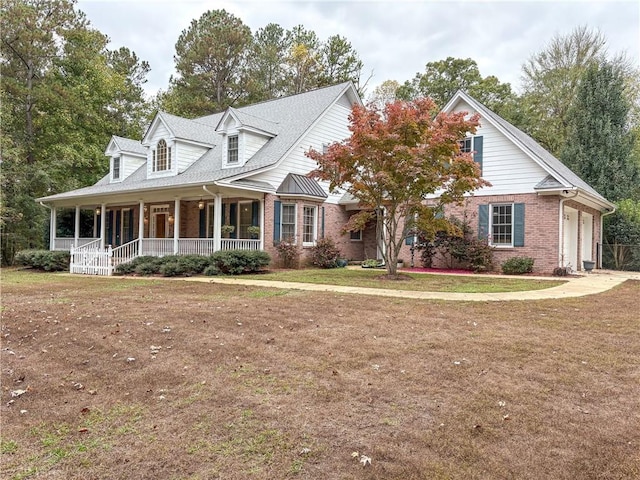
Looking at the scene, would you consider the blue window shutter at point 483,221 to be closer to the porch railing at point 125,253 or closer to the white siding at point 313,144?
the white siding at point 313,144

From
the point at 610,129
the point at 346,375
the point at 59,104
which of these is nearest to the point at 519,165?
the point at 610,129

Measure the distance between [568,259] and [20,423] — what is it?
58.7 ft

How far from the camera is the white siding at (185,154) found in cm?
1995

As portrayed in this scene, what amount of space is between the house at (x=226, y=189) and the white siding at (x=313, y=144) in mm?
42

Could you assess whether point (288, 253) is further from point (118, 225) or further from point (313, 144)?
point (118, 225)

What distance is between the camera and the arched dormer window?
2025cm

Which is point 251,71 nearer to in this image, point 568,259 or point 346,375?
point 568,259

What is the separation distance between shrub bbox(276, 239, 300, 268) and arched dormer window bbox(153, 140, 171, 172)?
7.17 metres

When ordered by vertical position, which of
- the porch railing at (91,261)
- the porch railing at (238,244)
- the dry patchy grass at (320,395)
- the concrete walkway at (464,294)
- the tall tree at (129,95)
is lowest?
the dry patchy grass at (320,395)

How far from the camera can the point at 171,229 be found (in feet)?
68.1

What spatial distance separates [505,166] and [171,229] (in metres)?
14.6

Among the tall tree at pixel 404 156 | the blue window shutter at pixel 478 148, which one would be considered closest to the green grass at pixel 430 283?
the tall tree at pixel 404 156

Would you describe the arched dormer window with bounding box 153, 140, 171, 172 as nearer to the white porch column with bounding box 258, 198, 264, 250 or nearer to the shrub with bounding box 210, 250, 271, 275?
the white porch column with bounding box 258, 198, 264, 250

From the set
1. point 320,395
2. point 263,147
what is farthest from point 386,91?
point 320,395
